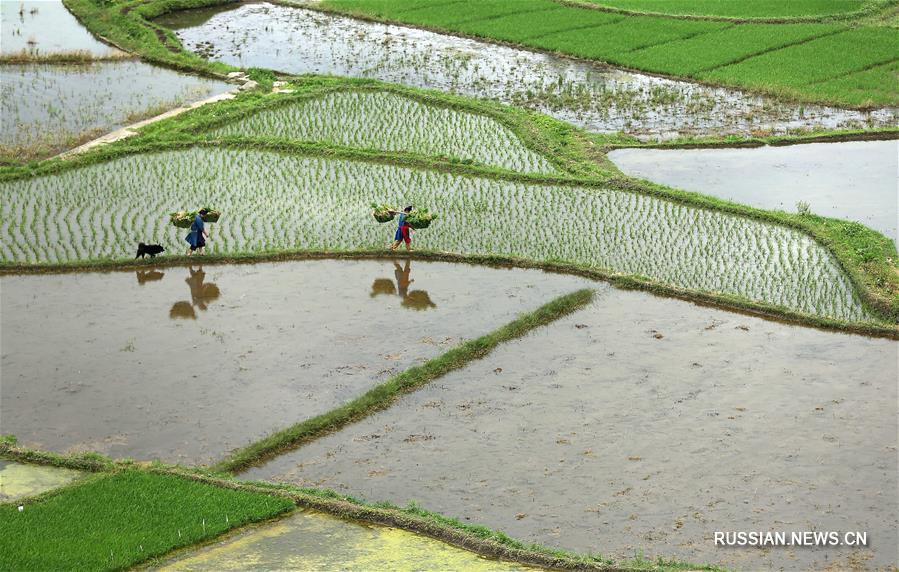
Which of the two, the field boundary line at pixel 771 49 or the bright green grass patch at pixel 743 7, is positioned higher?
the bright green grass patch at pixel 743 7

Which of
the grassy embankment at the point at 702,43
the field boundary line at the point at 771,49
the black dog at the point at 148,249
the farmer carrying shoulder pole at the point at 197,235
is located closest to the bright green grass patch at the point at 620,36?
the grassy embankment at the point at 702,43

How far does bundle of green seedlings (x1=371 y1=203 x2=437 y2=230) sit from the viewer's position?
11.9 metres

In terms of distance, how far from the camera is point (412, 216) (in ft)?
39.1

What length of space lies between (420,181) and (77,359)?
5.40 m

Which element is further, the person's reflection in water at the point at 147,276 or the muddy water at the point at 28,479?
the person's reflection in water at the point at 147,276

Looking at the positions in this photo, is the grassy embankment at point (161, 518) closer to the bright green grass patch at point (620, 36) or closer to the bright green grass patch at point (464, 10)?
the bright green grass patch at point (620, 36)

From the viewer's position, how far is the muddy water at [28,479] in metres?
7.99

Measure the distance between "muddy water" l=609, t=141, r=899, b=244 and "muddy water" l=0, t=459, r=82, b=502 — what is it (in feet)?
27.5

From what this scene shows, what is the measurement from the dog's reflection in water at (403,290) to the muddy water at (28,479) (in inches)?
148

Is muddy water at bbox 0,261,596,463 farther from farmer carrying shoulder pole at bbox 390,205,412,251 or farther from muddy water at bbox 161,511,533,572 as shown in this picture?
muddy water at bbox 161,511,533,572

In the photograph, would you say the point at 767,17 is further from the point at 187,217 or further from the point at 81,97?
the point at 187,217

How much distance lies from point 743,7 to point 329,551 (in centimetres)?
1783

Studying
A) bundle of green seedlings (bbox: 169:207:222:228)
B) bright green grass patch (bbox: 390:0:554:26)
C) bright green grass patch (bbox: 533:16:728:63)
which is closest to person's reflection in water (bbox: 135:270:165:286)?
bundle of green seedlings (bbox: 169:207:222:228)

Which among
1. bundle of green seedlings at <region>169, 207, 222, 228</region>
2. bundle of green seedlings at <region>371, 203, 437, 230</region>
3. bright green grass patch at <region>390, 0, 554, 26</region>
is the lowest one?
bundle of green seedlings at <region>169, 207, 222, 228</region>
